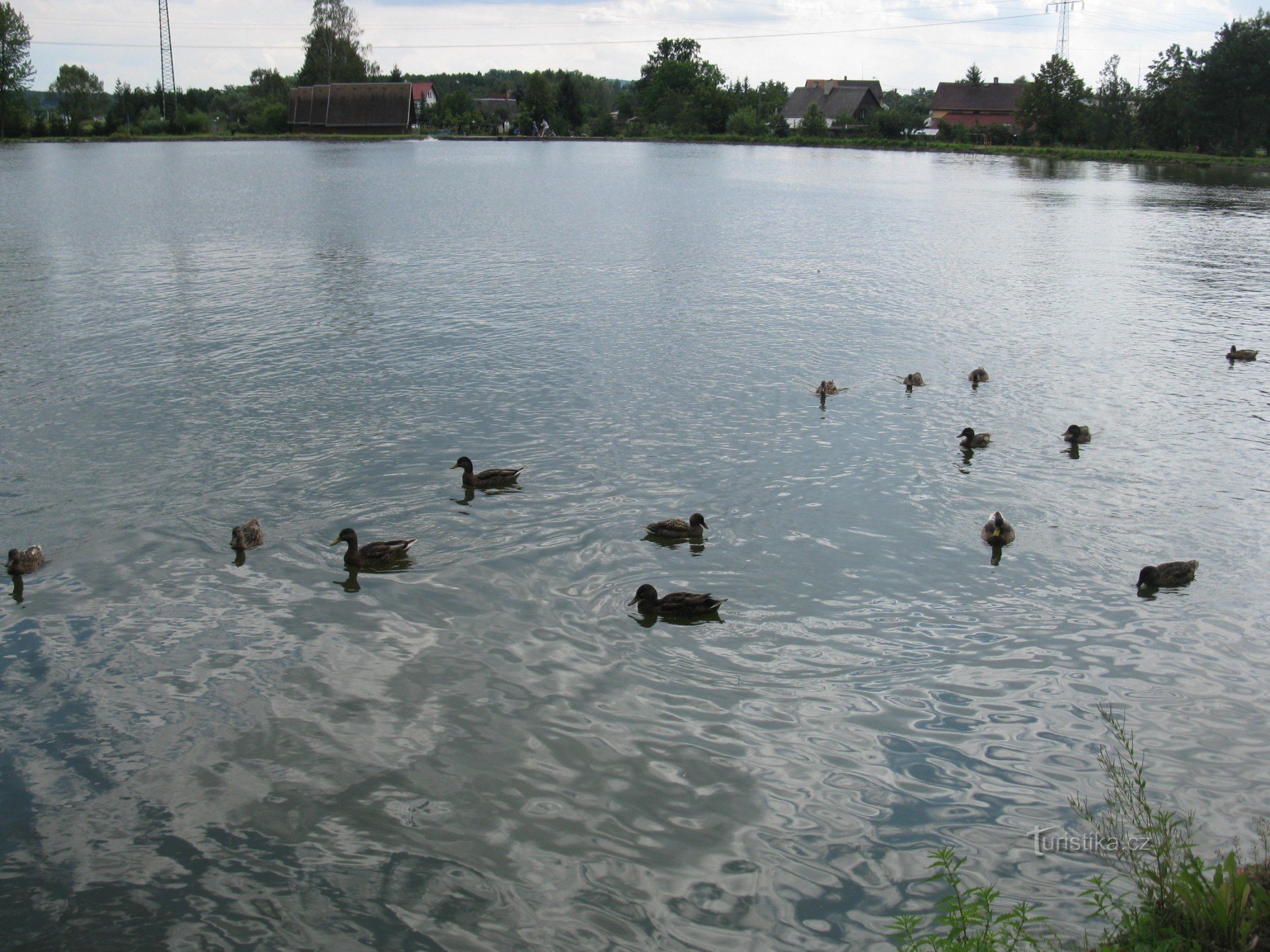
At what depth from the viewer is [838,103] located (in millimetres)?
171875

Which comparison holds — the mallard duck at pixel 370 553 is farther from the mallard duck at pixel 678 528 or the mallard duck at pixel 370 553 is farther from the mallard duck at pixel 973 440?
the mallard duck at pixel 973 440

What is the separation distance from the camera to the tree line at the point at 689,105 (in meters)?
97.7

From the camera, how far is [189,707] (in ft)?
29.8

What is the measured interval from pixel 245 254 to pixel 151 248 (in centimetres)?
369

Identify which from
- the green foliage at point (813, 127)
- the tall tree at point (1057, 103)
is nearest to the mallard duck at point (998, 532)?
the tall tree at point (1057, 103)

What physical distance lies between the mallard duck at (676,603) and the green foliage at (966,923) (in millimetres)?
4033

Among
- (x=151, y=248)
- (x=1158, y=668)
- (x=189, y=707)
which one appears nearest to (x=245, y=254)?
(x=151, y=248)

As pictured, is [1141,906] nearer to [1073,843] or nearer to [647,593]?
[1073,843]

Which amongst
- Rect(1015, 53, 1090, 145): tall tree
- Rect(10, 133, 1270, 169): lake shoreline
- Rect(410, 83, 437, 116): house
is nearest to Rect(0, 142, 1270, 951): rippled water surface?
Rect(10, 133, 1270, 169): lake shoreline

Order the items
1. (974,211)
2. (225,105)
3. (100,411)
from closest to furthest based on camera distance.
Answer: (100,411) < (974,211) < (225,105)

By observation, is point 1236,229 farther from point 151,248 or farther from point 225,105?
point 225,105

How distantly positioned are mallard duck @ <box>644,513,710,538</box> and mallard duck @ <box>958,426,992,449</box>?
585 cm

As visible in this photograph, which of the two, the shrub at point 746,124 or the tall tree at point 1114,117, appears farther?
the shrub at point 746,124

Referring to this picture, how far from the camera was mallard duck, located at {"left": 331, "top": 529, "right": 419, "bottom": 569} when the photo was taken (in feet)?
38.6
